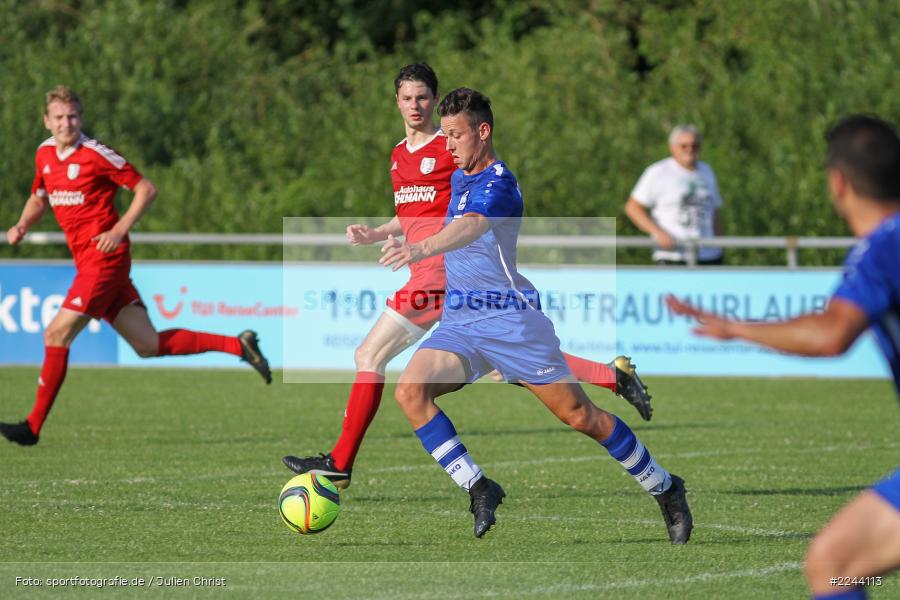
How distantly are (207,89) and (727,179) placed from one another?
11.8 metres

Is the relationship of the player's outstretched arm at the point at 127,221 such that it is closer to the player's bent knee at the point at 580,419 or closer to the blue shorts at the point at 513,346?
the blue shorts at the point at 513,346

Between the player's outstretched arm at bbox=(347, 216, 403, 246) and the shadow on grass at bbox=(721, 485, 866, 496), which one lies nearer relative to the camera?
the player's outstretched arm at bbox=(347, 216, 403, 246)

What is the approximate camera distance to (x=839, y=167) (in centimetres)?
446

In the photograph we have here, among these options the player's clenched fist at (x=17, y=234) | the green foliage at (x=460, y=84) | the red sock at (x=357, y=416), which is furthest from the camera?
the green foliage at (x=460, y=84)

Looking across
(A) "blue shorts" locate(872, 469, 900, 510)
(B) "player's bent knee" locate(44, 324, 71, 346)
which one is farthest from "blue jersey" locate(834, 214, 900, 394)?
(B) "player's bent knee" locate(44, 324, 71, 346)

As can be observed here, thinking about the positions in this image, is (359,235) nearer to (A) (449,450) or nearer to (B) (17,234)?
(A) (449,450)

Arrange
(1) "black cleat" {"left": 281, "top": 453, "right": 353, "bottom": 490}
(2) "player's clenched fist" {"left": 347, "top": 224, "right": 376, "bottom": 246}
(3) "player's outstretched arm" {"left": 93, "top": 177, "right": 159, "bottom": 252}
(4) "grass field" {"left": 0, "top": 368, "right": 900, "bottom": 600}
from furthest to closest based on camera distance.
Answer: (3) "player's outstretched arm" {"left": 93, "top": 177, "right": 159, "bottom": 252} < (1) "black cleat" {"left": 281, "top": 453, "right": 353, "bottom": 490} < (2) "player's clenched fist" {"left": 347, "top": 224, "right": 376, "bottom": 246} < (4) "grass field" {"left": 0, "top": 368, "right": 900, "bottom": 600}

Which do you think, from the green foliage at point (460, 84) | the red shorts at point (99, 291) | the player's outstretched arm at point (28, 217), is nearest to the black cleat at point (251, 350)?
the red shorts at point (99, 291)

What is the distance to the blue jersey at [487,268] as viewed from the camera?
293 inches

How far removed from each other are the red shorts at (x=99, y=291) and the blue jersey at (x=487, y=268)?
438 centimetres

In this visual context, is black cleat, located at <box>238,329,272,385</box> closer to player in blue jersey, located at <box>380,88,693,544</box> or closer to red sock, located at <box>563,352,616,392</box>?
red sock, located at <box>563,352,616,392</box>

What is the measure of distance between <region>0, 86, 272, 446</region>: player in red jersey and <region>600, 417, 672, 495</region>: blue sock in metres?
4.76

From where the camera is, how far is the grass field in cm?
653

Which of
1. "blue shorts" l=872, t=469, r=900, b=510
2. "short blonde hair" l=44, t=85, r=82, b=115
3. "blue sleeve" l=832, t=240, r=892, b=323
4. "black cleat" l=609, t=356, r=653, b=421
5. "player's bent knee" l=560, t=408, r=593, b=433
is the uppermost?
"short blonde hair" l=44, t=85, r=82, b=115
